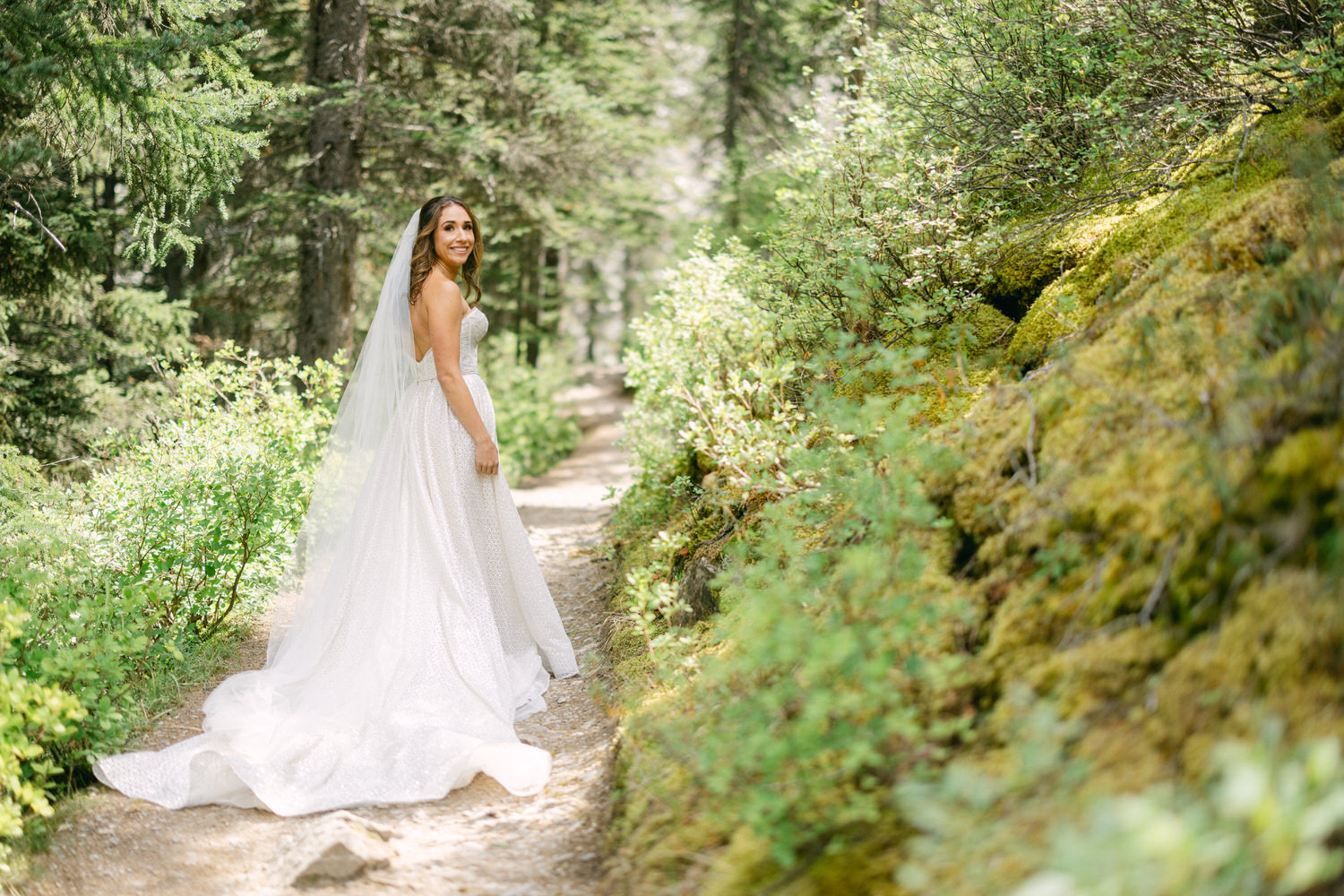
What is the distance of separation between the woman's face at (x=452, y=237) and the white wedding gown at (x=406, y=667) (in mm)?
415

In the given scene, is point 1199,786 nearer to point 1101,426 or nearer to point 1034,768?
point 1034,768

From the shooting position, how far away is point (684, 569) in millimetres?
5316

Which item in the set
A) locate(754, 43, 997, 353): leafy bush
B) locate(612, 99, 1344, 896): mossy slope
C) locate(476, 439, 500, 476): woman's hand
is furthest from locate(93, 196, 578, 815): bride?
locate(754, 43, 997, 353): leafy bush

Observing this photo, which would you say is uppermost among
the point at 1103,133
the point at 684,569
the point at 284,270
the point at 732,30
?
the point at 732,30

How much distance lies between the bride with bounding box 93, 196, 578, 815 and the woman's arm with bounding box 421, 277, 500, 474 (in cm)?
1

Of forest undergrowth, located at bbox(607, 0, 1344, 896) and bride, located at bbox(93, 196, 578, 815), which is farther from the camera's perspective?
bride, located at bbox(93, 196, 578, 815)

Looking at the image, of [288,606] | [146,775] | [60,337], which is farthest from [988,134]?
[60,337]

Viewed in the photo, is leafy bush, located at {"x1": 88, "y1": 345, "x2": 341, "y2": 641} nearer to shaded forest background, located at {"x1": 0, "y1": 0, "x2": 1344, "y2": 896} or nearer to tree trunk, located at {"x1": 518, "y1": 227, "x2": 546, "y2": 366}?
shaded forest background, located at {"x1": 0, "y1": 0, "x2": 1344, "y2": 896}

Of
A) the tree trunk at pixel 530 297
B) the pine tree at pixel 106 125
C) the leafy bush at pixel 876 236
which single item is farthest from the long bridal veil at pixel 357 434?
the tree trunk at pixel 530 297

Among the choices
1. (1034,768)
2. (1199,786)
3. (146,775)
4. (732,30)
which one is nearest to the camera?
(1199,786)

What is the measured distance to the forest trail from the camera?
3137mm

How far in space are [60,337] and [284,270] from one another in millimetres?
2975

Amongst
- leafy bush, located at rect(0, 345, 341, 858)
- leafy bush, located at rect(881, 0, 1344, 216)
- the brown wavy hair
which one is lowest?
leafy bush, located at rect(0, 345, 341, 858)

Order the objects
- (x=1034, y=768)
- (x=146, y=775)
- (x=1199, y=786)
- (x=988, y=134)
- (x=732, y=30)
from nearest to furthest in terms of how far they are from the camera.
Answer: (x=1199, y=786) → (x=1034, y=768) → (x=146, y=775) → (x=988, y=134) → (x=732, y=30)
